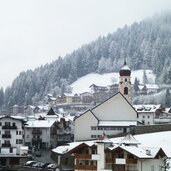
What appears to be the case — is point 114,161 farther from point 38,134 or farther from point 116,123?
point 38,134

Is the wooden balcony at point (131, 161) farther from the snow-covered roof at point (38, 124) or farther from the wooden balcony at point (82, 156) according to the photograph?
the snow-covered roof at point (38, 124)

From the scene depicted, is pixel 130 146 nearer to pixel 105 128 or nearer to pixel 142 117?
pixel 105 128

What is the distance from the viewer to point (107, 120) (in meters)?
81.9

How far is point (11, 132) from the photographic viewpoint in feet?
256

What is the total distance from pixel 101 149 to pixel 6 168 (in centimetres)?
2195

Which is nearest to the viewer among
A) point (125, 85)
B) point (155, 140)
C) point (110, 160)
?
point (110, 160)

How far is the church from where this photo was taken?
79688 mm

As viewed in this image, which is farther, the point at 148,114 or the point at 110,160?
the point at 148,114

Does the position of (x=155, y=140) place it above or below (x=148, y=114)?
below

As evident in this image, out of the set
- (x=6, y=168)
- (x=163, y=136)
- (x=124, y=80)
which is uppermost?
(x=124, y=80)

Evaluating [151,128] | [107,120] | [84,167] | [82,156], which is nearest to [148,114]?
[107,120]

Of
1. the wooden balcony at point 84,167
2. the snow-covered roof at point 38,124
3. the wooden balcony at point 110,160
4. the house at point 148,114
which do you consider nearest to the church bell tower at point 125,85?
the house at point 148,114

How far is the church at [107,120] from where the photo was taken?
79.7 m

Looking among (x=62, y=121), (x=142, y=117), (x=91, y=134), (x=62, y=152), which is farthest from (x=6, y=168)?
(x=142, y=117)
